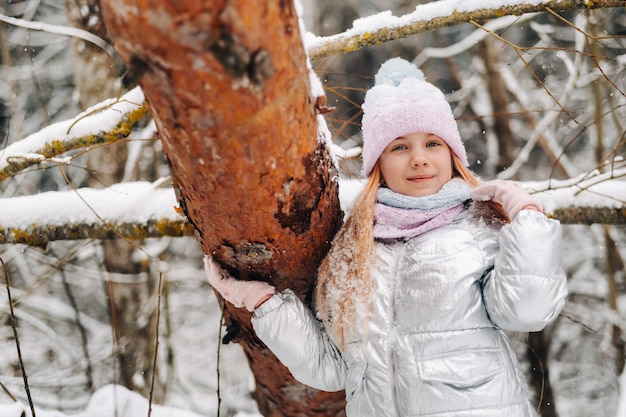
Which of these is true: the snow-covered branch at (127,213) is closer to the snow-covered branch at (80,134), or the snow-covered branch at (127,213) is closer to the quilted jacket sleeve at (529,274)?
the snow-covered branch at (80,134)

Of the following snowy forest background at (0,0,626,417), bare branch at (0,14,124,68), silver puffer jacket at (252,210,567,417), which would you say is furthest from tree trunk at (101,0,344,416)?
snowy forest background at (0,0,626,417)

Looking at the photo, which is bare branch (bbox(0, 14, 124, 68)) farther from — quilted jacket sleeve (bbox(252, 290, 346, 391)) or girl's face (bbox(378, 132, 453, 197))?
quilted jacket sleeve (bbox(252, 290, 346, 391))

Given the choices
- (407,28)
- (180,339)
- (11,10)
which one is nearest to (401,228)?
(407,28)

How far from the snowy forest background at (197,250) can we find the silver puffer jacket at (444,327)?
3641 millimetres

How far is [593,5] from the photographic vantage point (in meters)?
1.53

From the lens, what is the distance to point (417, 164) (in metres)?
1.56

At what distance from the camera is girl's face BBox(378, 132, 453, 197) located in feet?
5.14

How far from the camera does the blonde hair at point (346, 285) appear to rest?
1395 mm

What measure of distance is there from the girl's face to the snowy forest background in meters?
3.32

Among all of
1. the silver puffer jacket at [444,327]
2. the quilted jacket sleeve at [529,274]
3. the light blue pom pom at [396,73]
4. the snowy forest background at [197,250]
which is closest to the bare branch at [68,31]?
the snowy forest background at [197,250]

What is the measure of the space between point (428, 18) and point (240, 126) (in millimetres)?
1114

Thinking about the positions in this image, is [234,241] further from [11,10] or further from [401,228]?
[11,10]

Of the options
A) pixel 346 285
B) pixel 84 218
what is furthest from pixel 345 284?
pixel 84 218

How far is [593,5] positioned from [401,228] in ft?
3.19
